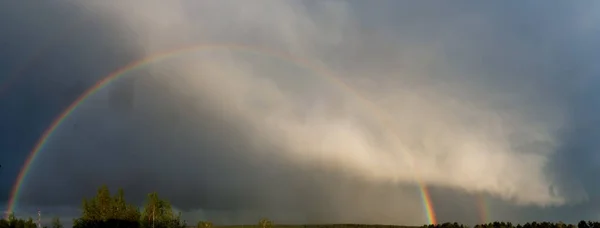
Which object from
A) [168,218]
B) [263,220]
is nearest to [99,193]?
[168,218]

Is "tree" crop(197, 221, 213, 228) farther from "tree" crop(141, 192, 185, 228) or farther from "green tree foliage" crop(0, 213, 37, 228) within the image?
"green tree foliage" crop(0, 213, 37, 228)

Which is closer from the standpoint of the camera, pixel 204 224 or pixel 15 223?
pixel 15 223

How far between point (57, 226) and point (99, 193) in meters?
12.2

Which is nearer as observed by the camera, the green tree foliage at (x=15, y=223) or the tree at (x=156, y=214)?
the green tree foliage at (x=15, y=223)

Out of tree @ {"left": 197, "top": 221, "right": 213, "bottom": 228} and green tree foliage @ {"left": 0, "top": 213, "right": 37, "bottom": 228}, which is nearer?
green tree foliage @ {"left": 0, "top": 213, "right": 37, "bottom": 228}

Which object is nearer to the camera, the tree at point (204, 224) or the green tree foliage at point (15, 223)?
the green tree foliage at point (15, 223)

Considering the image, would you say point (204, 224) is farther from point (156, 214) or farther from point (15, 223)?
Result: point (15, 223)

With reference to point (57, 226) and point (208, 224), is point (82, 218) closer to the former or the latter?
point (57, 226)

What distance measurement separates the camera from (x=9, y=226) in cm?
10369

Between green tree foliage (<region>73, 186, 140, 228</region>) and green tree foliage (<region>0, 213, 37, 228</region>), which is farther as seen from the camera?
green tree foliage (<region>73, 186, 140, 228</region>)

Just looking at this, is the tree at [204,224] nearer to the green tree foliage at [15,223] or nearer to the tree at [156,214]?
the tree at [156,214]

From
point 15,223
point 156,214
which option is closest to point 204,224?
point 156,214

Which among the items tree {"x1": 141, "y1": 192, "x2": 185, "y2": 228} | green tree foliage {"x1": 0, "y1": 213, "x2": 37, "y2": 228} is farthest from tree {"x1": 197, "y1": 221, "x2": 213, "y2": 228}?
green tree foliage {"x1": 0, "y1": 213, "x2": 37, "y2": 228}

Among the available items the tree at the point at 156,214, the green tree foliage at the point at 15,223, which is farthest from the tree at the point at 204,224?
the green tree foliage at the point at 15,223
